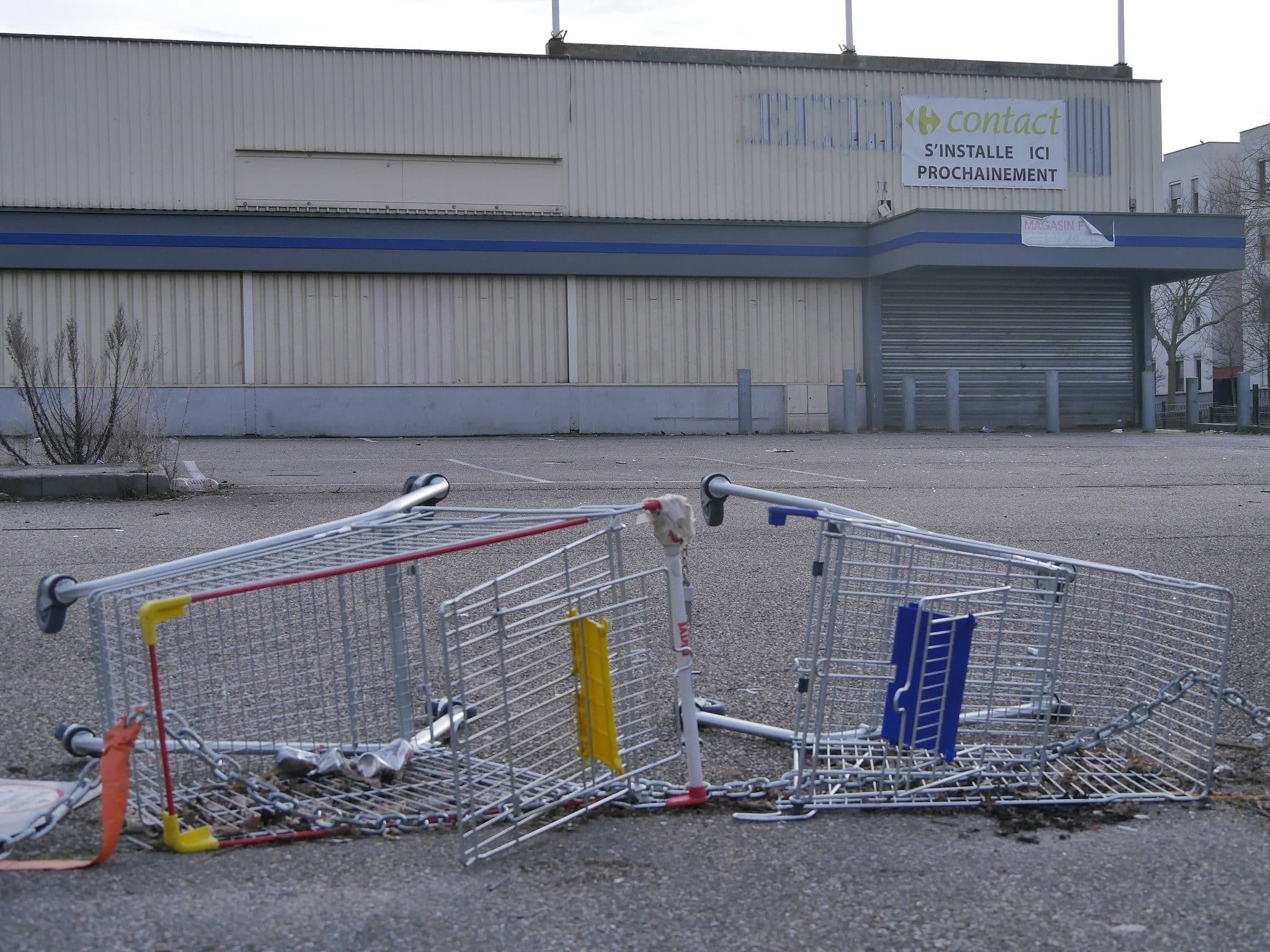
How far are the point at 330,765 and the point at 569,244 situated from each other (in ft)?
78.2

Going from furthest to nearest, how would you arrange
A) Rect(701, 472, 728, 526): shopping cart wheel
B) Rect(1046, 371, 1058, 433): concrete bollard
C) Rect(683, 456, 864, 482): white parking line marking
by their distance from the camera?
Rect(1046, 371, 1058, 433): concrete bollard → Rect(683, 456, 864, 482): white parking line marking → Rect(701, 472, 728, 526): shopping cart wheel

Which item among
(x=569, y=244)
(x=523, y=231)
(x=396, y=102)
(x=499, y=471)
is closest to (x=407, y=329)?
(x=523, y=231)

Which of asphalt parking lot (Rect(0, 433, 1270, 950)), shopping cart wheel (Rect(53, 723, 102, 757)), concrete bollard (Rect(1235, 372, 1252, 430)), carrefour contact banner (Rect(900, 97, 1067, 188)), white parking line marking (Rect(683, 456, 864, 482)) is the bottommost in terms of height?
asphalt parking lot (Rect(0, 433, 1270, 950))

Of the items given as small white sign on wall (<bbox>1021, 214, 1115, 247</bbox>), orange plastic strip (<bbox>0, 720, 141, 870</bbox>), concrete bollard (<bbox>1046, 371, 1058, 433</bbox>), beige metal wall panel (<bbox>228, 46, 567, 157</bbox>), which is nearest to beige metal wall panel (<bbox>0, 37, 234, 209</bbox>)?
beige metal wall panel (<bbox>228, 46, 567, 157</bbox>)

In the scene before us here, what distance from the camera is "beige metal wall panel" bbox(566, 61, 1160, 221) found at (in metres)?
27.7

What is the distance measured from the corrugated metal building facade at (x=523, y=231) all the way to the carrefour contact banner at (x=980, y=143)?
0.87 feet

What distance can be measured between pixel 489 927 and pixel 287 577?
3.23ft

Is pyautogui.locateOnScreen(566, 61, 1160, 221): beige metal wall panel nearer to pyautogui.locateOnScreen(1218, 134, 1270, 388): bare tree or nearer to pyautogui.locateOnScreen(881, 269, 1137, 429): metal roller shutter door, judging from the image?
pyautogui.locateOnScreen(881, 269, 1137, 429): metal roller shutter door

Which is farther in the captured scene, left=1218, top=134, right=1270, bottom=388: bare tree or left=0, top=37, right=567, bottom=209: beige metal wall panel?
left=1218, top=134, right=1270, bottom=388: bare tree

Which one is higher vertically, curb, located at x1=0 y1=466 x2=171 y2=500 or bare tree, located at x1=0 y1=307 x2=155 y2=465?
bare tree, located at x1=0 y1=307 x2=155 y2=465

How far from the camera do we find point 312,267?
2589 cm

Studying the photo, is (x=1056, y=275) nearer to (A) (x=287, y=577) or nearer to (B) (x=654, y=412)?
(B) (x=654, y=412)

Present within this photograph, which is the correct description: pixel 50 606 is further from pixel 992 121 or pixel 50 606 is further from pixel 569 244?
pixel 992 121

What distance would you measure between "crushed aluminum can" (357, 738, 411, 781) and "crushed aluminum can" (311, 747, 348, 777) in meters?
0.05
